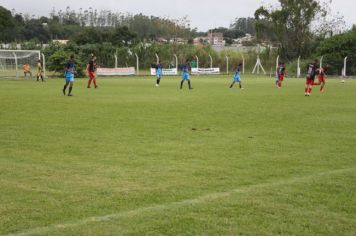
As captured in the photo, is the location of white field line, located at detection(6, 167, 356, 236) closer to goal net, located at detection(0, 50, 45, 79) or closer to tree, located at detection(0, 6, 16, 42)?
goal net, located at detection(0, 50, 45, 79)

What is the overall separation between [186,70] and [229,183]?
885 inches

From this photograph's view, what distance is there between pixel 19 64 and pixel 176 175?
38.0 m

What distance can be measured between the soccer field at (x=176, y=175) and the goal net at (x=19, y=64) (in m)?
28.4

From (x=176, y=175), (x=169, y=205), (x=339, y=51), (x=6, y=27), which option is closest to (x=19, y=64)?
(x=339, y=51)

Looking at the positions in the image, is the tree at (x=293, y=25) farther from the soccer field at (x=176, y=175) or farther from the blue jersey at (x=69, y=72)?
the soccer field at (x=176, y=175)

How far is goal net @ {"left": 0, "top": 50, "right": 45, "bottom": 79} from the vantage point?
41344 mm

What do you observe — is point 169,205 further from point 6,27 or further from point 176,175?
point 6,27

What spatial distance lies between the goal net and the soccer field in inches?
1119

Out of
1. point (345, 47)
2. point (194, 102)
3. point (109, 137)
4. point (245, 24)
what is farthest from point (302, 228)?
point (245, 24)

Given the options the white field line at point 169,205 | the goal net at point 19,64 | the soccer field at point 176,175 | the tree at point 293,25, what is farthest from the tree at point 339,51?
the white field line at point 169,205

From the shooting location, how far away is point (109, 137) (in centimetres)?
1090

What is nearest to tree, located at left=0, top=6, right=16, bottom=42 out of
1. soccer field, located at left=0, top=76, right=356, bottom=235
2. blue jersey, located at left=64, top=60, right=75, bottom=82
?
blue jersey, located at left=64, top=60, right=75, bottom=82

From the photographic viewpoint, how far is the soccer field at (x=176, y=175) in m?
5.28

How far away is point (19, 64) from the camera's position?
1672 inches
